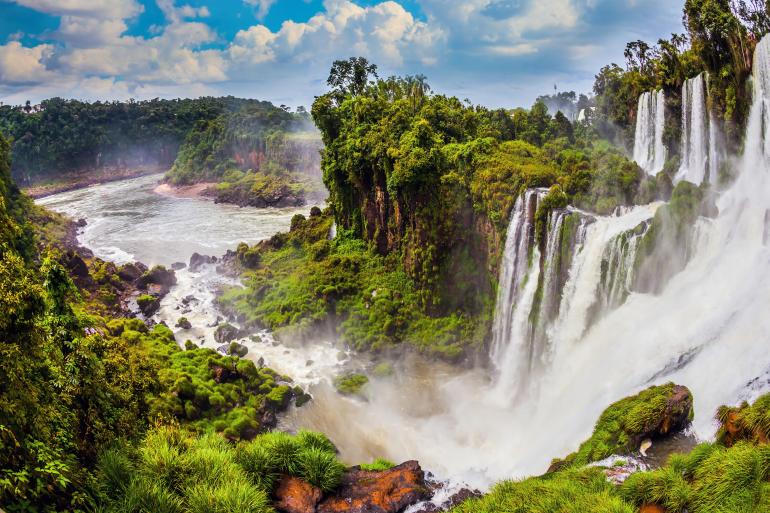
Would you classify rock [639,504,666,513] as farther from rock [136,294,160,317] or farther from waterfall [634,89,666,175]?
rock [136,294,160,317]

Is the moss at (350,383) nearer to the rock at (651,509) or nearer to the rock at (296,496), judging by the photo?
the rock at (296,496)

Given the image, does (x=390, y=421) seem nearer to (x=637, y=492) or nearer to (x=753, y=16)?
(x=637, y=492)

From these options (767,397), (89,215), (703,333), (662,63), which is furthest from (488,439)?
(89,215)

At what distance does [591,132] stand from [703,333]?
94.8ft

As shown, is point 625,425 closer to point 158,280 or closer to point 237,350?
point 237,350

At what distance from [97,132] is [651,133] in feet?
345

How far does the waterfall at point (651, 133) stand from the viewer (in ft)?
99.5

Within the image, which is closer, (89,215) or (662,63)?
(662,63)

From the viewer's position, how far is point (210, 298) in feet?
129

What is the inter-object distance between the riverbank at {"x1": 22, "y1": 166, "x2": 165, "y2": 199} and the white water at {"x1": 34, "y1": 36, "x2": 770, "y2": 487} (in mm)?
82715

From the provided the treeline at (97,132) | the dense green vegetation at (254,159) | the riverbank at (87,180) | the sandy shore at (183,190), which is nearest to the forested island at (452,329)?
the dense green vegetation at (254,159)

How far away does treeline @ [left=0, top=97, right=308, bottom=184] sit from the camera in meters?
94.8

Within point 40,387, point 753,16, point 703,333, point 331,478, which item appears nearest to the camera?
point 40,387

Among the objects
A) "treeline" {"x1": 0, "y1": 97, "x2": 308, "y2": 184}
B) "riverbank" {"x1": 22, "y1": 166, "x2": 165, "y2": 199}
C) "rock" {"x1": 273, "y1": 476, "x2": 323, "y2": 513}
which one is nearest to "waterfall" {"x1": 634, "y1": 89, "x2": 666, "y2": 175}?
"rock" {"x1": 273, "y1": 476, "x2": 323, "y2": 513}
